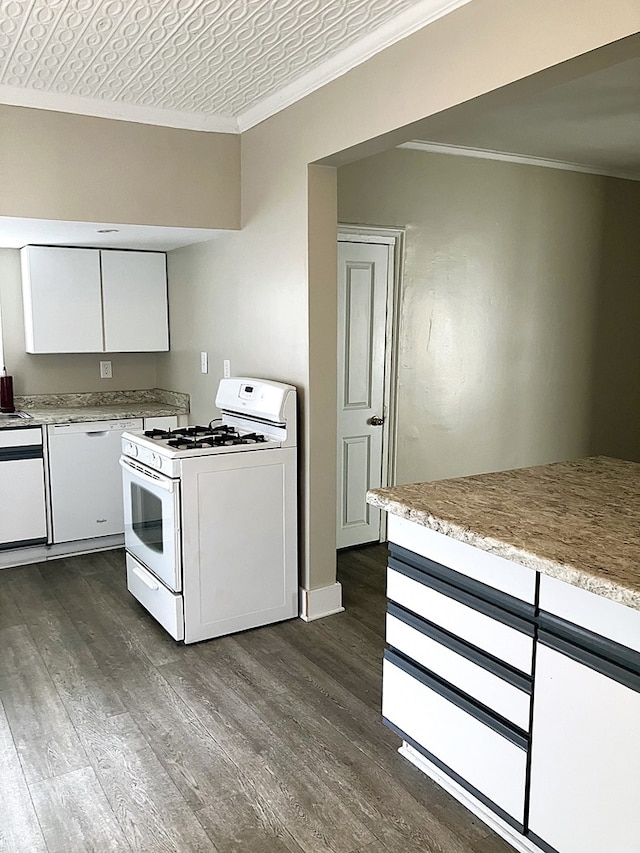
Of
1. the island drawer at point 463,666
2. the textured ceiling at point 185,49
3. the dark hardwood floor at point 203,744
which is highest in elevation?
the textured ceiling at point 185,49

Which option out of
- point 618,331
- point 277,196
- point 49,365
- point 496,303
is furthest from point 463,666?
point 618,331

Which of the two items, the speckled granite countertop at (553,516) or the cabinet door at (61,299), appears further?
the cabinet door at (61,299)

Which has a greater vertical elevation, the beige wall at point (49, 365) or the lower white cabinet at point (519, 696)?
the beige wall at point (49, 365)

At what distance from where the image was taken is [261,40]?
282 cm

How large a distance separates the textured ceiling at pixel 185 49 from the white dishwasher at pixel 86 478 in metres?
1.85

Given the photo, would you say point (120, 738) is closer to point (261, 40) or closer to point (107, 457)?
point (107, 457)

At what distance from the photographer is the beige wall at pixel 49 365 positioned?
4.75 m

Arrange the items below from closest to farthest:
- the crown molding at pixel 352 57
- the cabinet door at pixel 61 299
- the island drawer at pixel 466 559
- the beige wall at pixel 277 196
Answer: the island drawer at pixel 466 559, the crown molding at pixel 352 57, the beige wall at pixel 277 196, the cabinet door at pixel 61 299

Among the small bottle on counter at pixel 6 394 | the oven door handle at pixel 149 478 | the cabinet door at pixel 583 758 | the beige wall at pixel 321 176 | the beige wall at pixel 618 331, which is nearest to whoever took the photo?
the cabinet door at pixel 583 758

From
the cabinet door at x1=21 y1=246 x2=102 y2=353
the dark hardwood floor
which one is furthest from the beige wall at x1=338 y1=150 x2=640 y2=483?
the cabinet door at x1=21 y1=246 x2=102 y2=353

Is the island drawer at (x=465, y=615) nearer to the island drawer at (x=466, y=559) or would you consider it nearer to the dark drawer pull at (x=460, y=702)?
the island drawer at (x=466, y=559)

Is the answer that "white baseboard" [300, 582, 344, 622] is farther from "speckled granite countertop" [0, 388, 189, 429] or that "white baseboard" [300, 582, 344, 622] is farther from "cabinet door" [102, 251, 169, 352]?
"cabinet door" [102, 251, 169, 352]

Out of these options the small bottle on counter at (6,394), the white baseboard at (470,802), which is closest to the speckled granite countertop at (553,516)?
the white baseboard at (470,802)

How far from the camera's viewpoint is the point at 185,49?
9.50 feet
